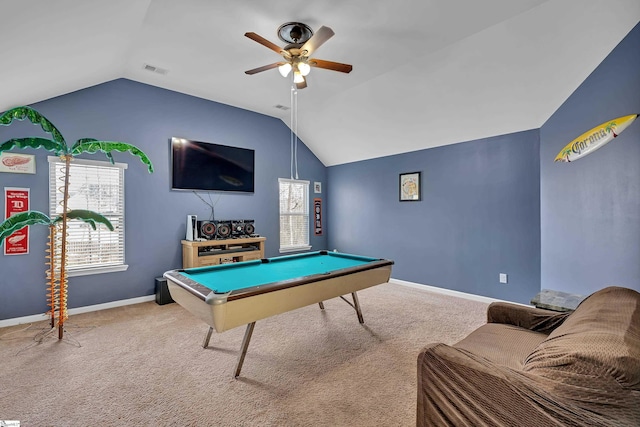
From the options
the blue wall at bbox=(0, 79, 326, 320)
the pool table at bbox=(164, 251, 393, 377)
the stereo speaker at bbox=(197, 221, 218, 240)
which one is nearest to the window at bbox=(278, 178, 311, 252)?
the blue wall at bbox=(0, 79, 326, 320)

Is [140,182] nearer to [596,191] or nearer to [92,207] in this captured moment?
[92,207]

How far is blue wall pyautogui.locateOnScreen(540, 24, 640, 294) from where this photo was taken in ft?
7.32

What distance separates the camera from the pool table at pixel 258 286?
1.85m

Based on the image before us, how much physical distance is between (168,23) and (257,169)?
274 centimetres

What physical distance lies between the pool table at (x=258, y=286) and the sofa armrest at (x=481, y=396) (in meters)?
1.14

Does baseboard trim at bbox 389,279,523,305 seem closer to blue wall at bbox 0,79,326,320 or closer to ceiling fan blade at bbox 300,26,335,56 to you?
blue wall at bbox 0,79,326,320

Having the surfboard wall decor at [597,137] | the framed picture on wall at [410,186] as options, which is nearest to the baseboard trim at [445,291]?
the framed picture on wall at [410,186]

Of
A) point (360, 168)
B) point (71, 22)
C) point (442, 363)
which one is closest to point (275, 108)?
point (360, 168)

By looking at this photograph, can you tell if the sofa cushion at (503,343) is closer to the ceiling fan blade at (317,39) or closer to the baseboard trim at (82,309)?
the ceiling fan blade at (317,39)

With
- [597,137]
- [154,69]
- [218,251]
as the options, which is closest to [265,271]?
[218,251]

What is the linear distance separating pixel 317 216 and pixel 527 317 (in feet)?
15.0

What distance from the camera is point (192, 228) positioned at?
4215 mm

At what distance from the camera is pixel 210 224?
4281 millimetres

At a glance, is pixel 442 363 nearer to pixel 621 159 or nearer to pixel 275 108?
pixel 621 159
